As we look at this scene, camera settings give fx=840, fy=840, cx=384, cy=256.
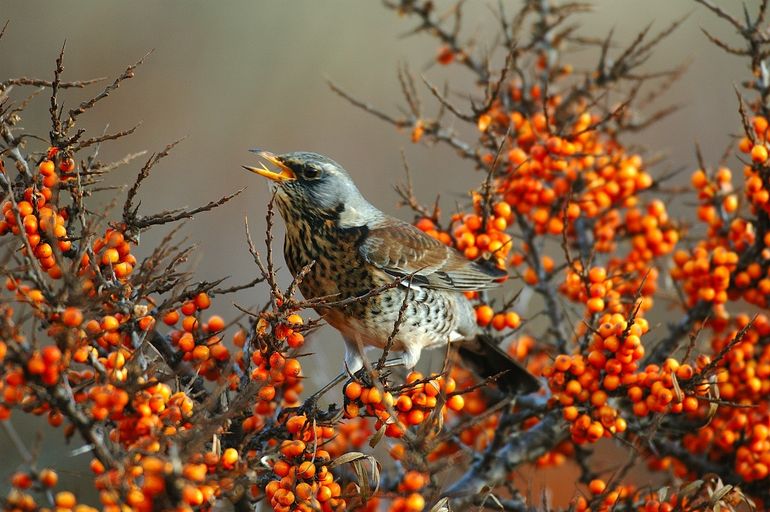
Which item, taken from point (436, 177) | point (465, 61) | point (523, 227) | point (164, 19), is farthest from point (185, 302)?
point (164, 19)

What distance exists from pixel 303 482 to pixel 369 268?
1.33 metres

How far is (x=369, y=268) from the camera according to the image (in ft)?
10.4

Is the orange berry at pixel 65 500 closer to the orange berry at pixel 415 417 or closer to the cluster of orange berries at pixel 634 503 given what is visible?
the orange berry at pixel 415 417

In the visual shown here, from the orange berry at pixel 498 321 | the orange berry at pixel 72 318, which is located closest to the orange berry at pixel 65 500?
the orange berry at pixel 72 318

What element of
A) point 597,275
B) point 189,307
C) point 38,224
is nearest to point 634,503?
point 597,275

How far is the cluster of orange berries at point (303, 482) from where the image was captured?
6.17ft

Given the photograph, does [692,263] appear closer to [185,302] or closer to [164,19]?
[185,302]

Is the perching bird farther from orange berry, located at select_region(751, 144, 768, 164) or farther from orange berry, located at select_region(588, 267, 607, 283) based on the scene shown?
orange berry, located at select_region(751, 144, 768, 164)

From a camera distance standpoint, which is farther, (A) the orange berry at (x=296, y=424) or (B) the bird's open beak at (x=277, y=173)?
(B) the bird's open beak at (x=277, y=173)

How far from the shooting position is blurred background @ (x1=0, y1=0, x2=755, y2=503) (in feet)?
21.4

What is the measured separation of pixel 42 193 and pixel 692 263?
217 centimetres

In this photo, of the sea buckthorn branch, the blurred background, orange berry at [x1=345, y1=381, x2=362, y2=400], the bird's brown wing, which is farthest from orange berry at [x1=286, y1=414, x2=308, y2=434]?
the blurred background

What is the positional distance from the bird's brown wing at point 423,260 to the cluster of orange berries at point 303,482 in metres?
1.23

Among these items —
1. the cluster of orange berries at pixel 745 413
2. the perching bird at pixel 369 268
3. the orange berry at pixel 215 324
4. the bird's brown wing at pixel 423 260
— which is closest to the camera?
the orange berry at pixel 215 324
